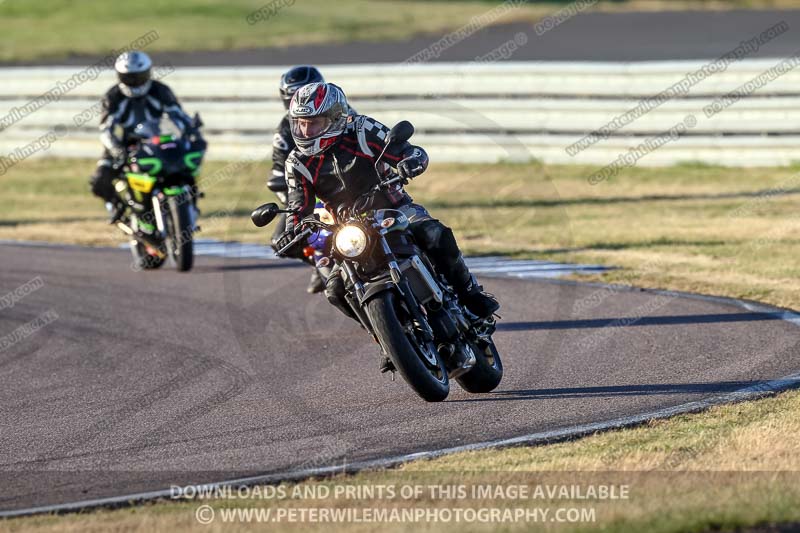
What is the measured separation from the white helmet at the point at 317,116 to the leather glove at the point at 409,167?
1.74 ft

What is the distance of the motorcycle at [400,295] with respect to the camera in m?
6.83

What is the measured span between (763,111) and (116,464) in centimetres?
1201

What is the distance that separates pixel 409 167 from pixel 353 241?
54 cm

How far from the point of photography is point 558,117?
17.6m

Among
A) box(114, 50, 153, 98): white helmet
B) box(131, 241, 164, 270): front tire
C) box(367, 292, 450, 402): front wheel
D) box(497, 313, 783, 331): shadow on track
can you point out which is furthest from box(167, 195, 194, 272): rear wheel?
box(367, 292, 450, 402): front wheel

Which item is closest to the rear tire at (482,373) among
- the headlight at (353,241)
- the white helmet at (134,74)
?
the headlight at (353,241)

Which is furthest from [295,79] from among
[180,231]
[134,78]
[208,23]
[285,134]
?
[208,23]

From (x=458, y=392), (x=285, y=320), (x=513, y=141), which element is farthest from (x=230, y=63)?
(x=458, y=392)

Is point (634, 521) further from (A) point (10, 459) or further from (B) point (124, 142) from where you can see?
(B) point (124, 142)

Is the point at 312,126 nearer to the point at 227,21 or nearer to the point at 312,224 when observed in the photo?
the point at 312,224

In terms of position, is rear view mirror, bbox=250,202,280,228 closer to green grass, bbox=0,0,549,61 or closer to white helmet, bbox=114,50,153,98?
white helmet, bbox=114,50,153,98

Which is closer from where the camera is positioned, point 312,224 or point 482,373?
point 312,224

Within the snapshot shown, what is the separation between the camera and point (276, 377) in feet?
27.5

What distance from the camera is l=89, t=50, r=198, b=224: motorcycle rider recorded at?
12.8 meters
